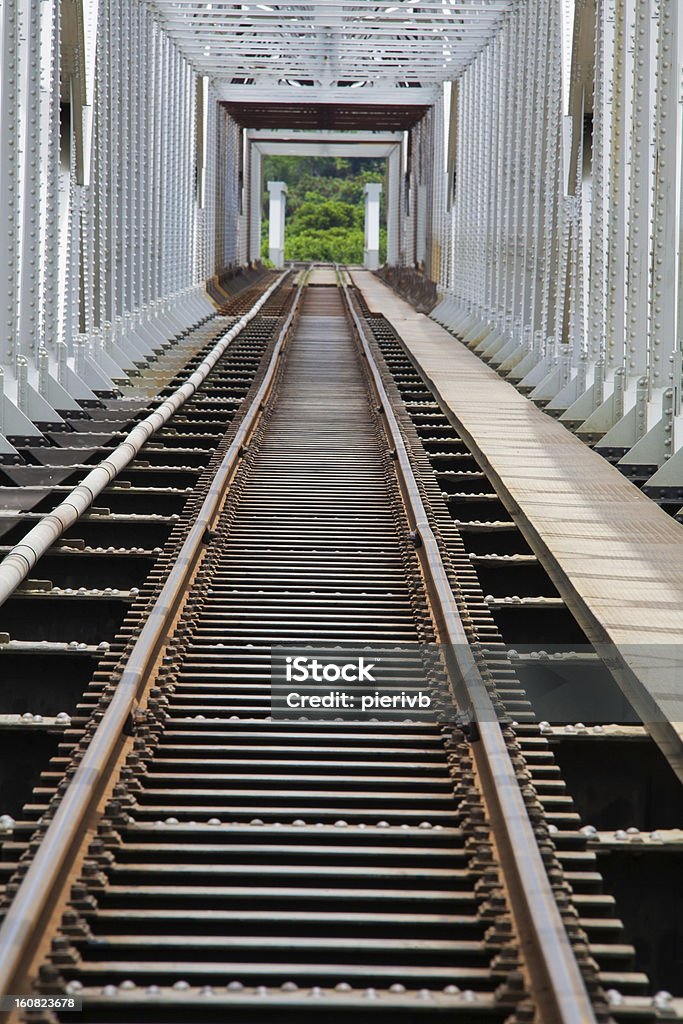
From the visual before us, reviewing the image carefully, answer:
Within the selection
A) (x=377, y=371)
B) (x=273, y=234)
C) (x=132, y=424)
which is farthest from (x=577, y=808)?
(x=273, y=234)

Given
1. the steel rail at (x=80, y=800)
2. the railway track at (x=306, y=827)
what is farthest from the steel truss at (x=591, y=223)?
the steel rail at (x=80, y=800)

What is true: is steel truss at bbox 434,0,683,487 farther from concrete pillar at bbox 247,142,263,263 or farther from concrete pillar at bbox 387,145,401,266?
concrete pillar at bbox 247,142,263,263

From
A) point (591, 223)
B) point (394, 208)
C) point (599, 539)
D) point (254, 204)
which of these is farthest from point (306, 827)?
point (254, 204)

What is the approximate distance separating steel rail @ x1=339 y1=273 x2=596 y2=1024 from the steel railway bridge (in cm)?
2

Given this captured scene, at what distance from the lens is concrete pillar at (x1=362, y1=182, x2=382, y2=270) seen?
78.1m

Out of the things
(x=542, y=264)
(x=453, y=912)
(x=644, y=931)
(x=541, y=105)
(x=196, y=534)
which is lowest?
(x=644, y=931)

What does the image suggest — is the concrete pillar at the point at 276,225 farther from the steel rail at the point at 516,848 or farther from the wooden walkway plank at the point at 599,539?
the steel rail at the point at 516,848

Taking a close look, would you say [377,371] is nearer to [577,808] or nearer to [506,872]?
[577,808]

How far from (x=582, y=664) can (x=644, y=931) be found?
1.46 metres

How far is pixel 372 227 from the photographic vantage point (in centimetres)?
8088

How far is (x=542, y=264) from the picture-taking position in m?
17.0

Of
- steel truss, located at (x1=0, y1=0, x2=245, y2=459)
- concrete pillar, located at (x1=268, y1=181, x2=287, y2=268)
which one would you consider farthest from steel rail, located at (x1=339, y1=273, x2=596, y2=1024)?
concrete pillar, located at (x1=268, y1=181, x2=287, y2=268)

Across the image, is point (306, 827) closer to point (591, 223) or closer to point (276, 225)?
point (591, 223)

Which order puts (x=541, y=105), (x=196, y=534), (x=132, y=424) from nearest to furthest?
(x=196, y=534), (x=132, y=424), (x=541, y=105)
